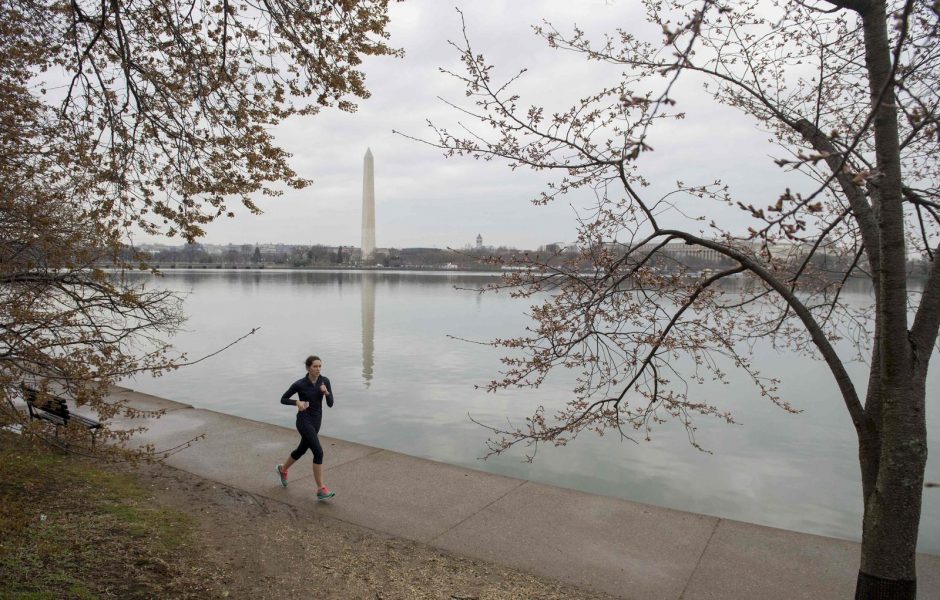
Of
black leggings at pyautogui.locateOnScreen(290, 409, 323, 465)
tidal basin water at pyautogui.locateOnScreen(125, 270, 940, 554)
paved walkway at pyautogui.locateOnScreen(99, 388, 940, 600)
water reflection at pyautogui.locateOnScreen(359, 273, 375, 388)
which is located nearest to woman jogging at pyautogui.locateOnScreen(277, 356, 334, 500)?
black leggings at pyautogui.locateOnScreen(290, 409, 323, 465)

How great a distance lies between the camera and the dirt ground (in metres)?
5.17

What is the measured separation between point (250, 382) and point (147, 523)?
480 inches

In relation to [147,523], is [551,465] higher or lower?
lower

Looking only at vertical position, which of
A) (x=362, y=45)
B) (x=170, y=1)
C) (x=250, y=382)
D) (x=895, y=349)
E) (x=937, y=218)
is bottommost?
(x=250, y=382)

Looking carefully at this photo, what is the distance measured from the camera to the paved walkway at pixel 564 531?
5.58 meters

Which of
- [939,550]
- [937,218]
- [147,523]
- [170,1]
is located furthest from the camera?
[939,550]

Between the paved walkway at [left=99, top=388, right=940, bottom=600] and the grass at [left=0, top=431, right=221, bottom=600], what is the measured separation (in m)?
1.31

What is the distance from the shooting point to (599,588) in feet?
17.6

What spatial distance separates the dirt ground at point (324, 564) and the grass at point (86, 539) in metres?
0.25

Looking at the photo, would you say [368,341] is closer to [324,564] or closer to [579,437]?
[579,437]

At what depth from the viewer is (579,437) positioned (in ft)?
40.4

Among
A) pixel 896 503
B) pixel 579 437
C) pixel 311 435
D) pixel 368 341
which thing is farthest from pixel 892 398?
pixel 368 341

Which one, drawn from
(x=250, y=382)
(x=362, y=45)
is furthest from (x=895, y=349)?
(x=250, y=382)

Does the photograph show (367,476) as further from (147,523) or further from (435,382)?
(435,382)
